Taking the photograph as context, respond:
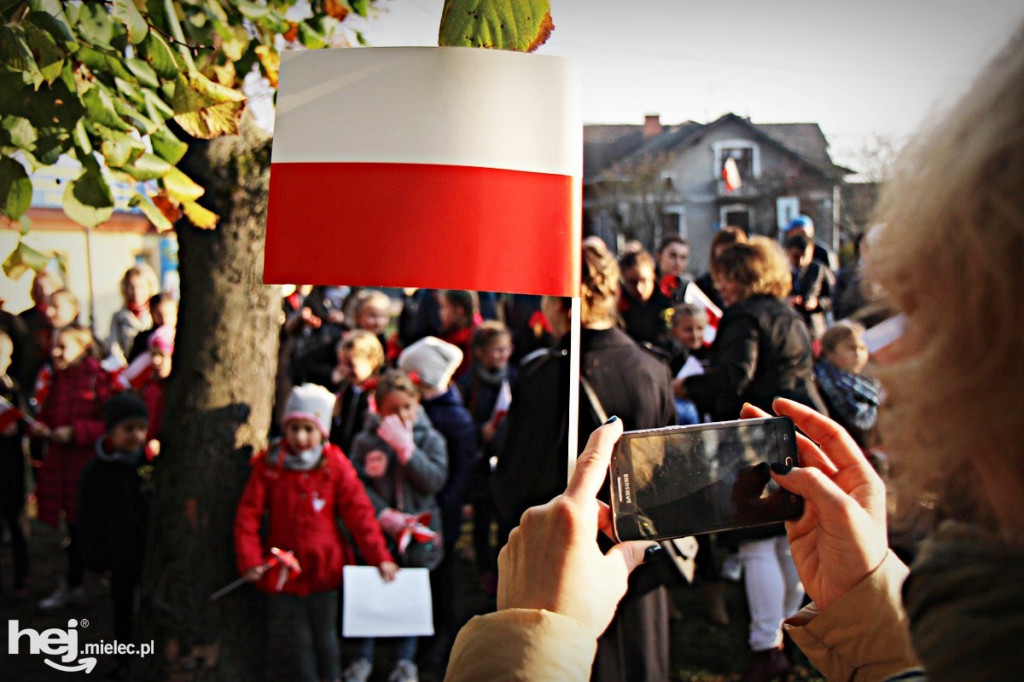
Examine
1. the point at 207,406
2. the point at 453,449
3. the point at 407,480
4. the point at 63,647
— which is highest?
the point at 207,406

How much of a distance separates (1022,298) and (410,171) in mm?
1308

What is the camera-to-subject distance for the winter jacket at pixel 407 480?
Result: 403 cm

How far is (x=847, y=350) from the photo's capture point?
432cm

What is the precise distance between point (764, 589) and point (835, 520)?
277 cm

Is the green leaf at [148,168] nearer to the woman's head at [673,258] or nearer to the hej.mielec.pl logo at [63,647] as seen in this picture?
A: the hej.mielec.pl logo at [63,647]

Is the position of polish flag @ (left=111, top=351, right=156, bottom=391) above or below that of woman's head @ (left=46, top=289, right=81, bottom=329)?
below

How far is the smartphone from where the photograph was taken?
4.52 ft

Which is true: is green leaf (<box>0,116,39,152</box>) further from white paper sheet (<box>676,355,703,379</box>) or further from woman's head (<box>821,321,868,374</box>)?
woman's head (<box>821,321,868,374</box>)

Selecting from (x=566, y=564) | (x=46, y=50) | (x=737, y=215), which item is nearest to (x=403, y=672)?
(x=46, y=50)

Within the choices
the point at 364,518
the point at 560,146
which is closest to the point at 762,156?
the point at 364,518

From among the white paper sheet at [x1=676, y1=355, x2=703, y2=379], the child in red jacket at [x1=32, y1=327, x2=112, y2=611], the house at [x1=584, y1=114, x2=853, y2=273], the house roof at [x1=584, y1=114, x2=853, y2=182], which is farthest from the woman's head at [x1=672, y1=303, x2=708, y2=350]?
the child in red jacket at [x1=32, y1=327, x2=112, y2=611]

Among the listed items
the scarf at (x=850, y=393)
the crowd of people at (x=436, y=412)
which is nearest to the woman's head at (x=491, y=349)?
the crowd of people at (x=436, y=412)

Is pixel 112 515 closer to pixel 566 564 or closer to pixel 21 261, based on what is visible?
pixel 21 261

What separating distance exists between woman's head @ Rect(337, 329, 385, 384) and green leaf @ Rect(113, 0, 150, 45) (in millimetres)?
2876
